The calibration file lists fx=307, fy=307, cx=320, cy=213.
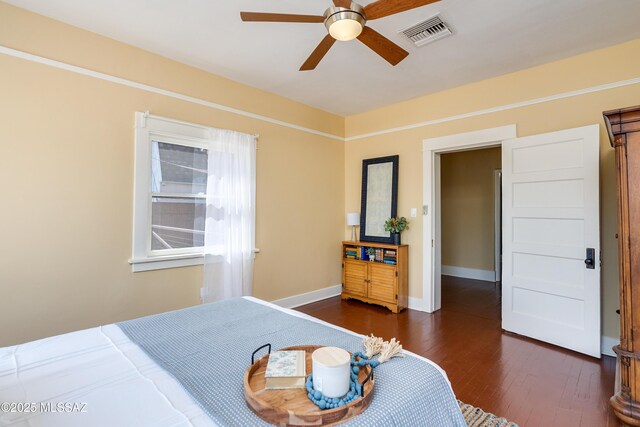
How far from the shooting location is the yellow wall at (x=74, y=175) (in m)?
2.30

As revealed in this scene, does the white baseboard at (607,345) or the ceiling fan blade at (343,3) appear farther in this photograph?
the white baseboard at (607,345)

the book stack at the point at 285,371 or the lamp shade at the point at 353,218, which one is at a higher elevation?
the lamp shade at the point at 353,218

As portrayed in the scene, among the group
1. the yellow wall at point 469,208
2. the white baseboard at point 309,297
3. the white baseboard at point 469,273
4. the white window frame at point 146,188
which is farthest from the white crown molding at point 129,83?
the white baseboard at point 469,273

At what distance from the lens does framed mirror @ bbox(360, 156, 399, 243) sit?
171 inches

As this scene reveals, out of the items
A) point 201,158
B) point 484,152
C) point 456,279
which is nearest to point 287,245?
point 201,158

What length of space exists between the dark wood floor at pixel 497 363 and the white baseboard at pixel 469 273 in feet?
5.39

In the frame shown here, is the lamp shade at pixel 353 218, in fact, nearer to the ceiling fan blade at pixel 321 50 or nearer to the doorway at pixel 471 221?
the doorway at pixel 471 221

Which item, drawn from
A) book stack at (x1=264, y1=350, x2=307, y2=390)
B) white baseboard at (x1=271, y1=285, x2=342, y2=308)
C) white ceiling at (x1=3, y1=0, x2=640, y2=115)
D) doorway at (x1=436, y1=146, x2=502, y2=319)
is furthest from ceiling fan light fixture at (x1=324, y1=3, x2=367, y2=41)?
doorway at (x1=436, y1=146, x2=502, y2=319)

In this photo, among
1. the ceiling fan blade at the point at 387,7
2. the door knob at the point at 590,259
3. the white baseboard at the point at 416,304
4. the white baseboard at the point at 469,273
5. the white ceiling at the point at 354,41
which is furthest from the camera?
the white baseboard at the point at 469,273

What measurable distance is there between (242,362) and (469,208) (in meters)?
5.97

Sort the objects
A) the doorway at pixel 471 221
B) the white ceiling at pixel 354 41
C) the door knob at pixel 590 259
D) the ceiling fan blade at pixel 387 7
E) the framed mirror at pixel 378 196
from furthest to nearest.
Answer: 1. the doorway at pixel 471 221
2. the framed mirror at pixel 378 196
3. the door knob at pixel 590 259
4. the white ceiling at pixel 354 41
5. the ceiling fan blade at pixel 387 7

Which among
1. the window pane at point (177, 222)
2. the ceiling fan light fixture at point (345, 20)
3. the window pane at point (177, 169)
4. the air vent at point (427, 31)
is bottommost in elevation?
the window pane at point (177, 222)

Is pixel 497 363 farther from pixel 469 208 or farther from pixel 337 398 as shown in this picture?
pixel 469 208

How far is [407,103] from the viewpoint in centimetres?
426
